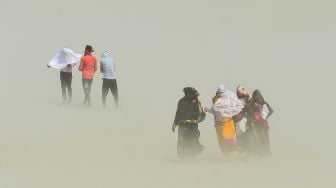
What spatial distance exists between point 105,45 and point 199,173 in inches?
855

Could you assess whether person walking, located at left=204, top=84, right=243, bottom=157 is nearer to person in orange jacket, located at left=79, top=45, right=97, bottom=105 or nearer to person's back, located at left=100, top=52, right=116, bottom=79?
person's back, located at left=100, top=52, right=116, bottom=79

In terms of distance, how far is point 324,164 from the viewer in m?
13.1

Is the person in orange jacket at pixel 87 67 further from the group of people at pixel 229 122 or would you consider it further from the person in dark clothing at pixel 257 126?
the person in dark clothing at pixel 257 126

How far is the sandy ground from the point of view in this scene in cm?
1223

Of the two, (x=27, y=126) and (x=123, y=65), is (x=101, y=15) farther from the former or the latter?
(x=27, y=126)

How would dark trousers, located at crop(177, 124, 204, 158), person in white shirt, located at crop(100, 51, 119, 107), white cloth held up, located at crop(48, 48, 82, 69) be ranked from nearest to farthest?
dark trousers, located at crop(177, 124, 204, 158) < person in white shirt, located at crop(100, 51, 119, 107) < white cloth held up, located at crop(48, 48, 82, 69)

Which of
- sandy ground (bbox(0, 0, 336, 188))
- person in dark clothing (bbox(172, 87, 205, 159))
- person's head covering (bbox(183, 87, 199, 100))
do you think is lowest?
sandy ground (bbox(0, 0, 336, 188))

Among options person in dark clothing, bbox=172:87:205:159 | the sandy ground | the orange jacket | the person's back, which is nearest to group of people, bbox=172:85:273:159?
person in dark clothing, bbox=172:87:205:159

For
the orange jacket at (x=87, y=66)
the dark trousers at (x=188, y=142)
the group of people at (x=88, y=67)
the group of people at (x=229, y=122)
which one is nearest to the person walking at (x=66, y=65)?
the group of people at (x=88, y=67)

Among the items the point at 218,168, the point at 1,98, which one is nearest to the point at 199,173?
the point at 218,168

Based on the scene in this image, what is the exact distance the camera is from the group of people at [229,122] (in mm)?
13680

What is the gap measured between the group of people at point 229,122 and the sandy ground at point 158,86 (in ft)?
0.97

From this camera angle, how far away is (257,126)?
14023mm

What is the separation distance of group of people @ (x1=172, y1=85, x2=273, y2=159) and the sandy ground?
0.30 meters
